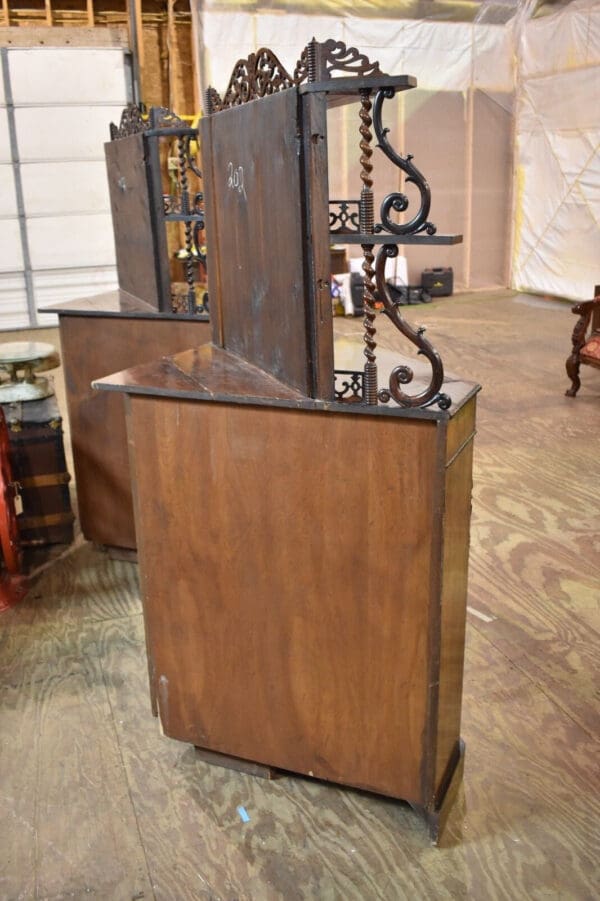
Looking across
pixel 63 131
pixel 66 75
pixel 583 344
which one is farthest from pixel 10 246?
pixel 583 344

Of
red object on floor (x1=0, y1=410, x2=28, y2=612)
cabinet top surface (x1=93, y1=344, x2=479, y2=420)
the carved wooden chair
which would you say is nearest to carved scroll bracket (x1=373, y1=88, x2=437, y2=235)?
cabinet top surface (x1=93, y1=344, x2=479, y2=420)

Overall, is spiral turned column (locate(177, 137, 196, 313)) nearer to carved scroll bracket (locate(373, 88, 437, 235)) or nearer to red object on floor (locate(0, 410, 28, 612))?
red object on floor (locate(0, 410, 28, 612))

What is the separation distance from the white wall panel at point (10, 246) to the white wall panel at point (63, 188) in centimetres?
23

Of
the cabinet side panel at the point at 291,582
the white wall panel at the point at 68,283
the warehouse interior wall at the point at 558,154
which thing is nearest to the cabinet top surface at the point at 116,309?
the cabinet side panel at the point at 291,582

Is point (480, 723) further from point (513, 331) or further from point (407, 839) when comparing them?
point (513, 331)

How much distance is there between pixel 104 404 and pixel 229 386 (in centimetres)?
142

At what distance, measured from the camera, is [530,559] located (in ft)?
10.4

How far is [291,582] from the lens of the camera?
1853mm

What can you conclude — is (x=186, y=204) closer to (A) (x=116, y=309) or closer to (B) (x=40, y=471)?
(A) (x=116, y=309)

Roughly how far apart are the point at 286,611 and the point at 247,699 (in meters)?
0.28

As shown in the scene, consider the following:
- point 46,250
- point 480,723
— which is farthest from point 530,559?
point 46,250

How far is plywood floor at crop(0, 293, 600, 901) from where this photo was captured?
1.78m

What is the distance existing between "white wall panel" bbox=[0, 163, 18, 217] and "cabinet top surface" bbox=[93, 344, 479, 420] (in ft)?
23.9

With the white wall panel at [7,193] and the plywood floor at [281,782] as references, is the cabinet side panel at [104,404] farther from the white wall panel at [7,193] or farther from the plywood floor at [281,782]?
the white wall panel at [7,193]
